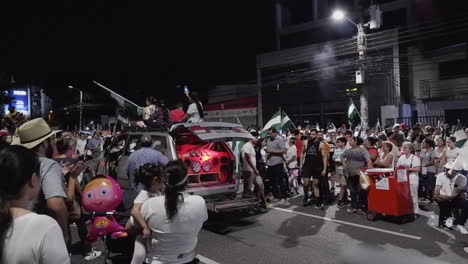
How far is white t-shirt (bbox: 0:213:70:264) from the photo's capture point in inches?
65.7

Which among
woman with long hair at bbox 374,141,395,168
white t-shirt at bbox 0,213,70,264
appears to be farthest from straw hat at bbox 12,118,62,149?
woman with long hair at bbox 374,141,395,168

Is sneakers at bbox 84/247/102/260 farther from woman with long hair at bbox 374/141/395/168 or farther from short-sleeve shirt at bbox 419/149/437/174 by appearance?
short-sleeve shirt at bbox 419/149/437/174

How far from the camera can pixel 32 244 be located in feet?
5.49

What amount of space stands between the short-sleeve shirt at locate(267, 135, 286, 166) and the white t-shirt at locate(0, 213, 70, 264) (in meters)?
8.58

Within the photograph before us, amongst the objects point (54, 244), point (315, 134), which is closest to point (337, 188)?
point (315, 134)

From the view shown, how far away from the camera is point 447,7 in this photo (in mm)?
25875

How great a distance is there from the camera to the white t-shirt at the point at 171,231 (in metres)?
2.83

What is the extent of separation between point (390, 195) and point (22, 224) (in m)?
7.21

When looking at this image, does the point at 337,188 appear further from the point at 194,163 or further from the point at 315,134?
the point at 194,163

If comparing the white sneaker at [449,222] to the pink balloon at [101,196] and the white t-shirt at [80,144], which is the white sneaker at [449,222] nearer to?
the pink balloon at [101,196]

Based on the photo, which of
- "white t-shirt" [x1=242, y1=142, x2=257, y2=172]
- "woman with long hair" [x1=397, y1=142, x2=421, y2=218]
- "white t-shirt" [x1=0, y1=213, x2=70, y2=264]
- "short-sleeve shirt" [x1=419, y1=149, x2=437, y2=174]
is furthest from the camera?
"short-sleeve shirt" [x1=419, y1=149, x2=437, y2=174]

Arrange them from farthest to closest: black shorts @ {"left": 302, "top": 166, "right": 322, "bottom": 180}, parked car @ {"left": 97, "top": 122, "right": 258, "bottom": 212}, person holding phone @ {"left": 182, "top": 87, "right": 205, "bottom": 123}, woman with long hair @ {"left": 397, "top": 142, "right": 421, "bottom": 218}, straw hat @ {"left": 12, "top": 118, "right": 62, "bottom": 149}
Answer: black shorts @ {"left": 302, "top": 166, "right": 322, "bottom": 180}
person holding phone @ {"left": 182, "top": 87, "right": 205, "bottom": 123}
woman with long hair @ {"left": 397, "top": 142, "right": 421, "bottom": 218}
parked car @ {"left": 97, "top": 122, "right": 258, "bottom": 212}
straw hat @ {"left": 12, "top": 118, "right": 62, "bottom": 149}

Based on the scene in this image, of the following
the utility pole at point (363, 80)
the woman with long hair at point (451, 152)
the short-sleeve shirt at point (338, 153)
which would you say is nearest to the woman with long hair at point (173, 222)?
the short-sleeve shirt at point (338, 153)

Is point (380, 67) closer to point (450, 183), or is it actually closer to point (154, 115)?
point (450, 183)
